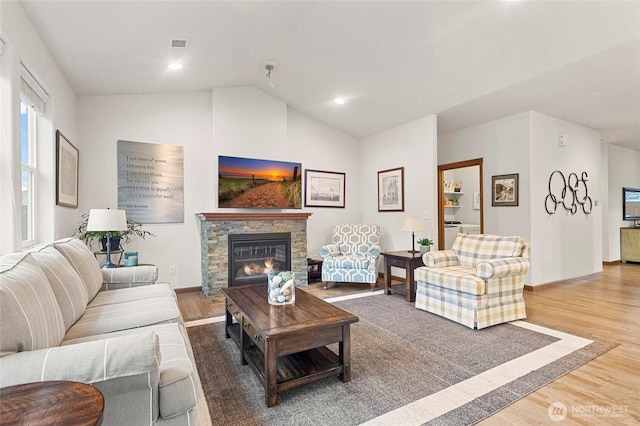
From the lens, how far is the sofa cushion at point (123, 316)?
1.84 metres

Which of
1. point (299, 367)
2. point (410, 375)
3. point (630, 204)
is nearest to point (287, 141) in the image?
point (299, 367)

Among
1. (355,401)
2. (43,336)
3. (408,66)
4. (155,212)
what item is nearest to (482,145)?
(408,66)

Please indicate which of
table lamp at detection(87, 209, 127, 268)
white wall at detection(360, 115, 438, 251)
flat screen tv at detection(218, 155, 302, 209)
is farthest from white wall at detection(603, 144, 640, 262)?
table lamp at detection(87, 209, 127, 268)

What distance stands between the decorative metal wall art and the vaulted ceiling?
0.96m

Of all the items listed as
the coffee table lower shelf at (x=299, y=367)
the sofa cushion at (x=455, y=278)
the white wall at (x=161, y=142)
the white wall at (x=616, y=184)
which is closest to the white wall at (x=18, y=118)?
the white wall at (x=161, y=142)

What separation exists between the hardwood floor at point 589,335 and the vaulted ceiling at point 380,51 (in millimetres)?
2550

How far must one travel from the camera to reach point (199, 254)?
4668 mm

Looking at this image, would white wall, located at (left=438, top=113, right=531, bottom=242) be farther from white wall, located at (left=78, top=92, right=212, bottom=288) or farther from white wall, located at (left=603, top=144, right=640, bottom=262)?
white wall, located at (left=78, top=92, right=212, bottom=288)

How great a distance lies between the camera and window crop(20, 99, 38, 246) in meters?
2.65

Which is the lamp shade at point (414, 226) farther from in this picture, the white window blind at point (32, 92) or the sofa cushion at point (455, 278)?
the white window blind at point (32, 92)

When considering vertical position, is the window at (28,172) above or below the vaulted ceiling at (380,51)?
below

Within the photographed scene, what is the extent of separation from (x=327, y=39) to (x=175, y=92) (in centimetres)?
234

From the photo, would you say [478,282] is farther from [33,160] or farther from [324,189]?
[33,160]

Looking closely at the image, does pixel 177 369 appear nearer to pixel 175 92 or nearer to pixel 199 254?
pixel 199 254
